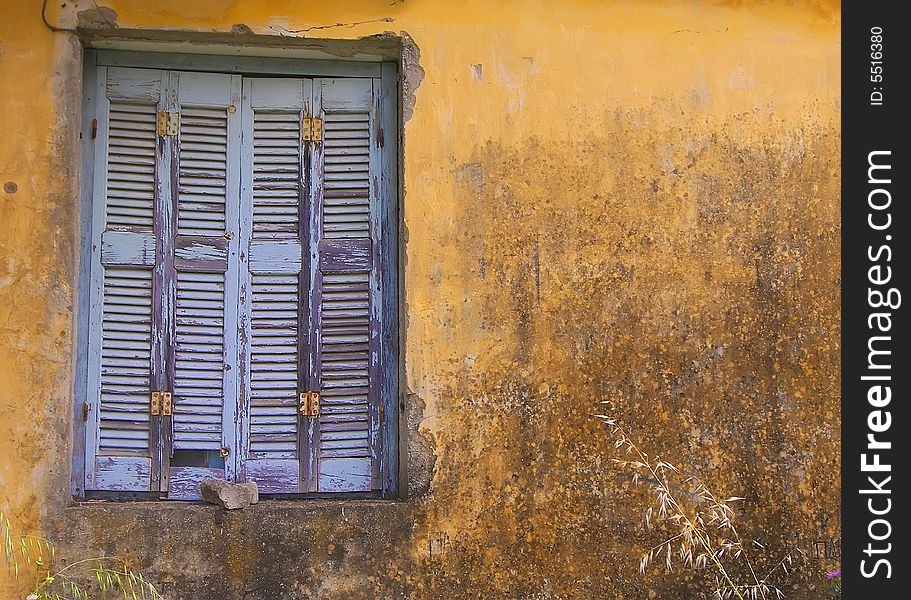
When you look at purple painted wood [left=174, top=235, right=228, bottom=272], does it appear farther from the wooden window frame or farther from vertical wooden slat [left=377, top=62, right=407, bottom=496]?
vertical wooden slat [left=377, top=62, right=407, bottom=496]

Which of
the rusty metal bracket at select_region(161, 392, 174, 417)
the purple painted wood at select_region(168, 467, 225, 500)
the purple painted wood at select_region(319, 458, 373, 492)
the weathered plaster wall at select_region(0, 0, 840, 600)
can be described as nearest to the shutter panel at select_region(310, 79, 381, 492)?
the purple painted wood at select_region(319, 458, 373, 492)

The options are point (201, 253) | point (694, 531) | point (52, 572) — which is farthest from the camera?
point (201, 253)

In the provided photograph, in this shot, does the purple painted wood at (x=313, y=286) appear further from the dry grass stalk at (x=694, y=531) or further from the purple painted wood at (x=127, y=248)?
the dry grass stalk at (x=694, y=531)

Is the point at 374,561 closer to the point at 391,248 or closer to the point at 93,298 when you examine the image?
the point at 391,248

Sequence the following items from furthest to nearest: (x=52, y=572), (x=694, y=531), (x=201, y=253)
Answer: (x=201, y=253) < (x=694, y=531) < (x=52, y=572)

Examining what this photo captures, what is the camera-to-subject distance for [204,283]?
11.7ft

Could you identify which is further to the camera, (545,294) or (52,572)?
(545,294)

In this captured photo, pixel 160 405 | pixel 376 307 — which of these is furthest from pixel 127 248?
pixel 376 307

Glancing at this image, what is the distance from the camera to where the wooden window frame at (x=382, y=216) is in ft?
11.4

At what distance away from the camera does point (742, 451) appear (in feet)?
11.6

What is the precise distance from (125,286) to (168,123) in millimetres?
681

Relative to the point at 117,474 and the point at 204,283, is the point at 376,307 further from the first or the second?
the point at 117,474

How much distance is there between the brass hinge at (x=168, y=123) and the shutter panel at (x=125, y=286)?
0.03m
